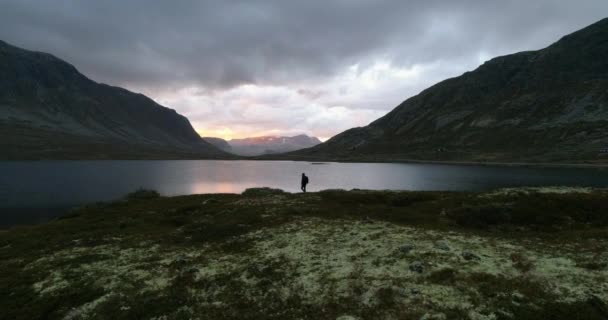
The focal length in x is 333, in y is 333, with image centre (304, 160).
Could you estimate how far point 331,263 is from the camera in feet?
62.4

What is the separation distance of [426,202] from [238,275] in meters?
23.5

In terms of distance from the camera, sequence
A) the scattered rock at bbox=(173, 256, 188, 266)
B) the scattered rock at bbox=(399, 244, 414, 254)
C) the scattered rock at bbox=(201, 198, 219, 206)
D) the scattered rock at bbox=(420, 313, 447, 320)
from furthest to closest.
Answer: the scattered rock at bbox=(201, 198, 219, 206)
the scattered rock at bbox=(173, 256, 188, 266)
the scattered rock at bbox=(399, 244, 414, 254)
the scattered rock at bbox=(420, 313, 447, 320)

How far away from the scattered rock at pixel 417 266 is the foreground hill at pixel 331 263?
70 millimetres

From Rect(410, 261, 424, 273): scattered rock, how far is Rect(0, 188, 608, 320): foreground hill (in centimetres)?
7

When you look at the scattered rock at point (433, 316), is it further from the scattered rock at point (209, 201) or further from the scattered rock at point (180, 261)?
the scattered rock at point (209, 201)

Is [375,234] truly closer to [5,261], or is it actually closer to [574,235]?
[574,235]

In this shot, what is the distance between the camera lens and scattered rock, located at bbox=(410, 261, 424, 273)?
55.6ft

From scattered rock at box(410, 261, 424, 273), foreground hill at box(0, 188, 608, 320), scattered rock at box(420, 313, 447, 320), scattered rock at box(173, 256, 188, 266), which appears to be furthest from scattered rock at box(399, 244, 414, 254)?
scattered rock at box(173, 256, 188, 266)

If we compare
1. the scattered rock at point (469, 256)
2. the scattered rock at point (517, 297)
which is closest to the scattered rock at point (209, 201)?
the scattered rock at point (469, 256)

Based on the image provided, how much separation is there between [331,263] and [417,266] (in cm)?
468

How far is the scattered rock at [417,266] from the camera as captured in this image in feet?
55.6

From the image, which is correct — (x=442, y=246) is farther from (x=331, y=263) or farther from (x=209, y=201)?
(x=209, y=201)

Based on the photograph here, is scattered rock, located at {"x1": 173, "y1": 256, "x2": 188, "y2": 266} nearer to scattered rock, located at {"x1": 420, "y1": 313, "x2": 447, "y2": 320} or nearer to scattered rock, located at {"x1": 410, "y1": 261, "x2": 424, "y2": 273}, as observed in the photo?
scattered rock, located at {"x1": 410, "y1": 261, "x2": 424, "y2": 273}

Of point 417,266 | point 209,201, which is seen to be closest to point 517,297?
point 417,266
